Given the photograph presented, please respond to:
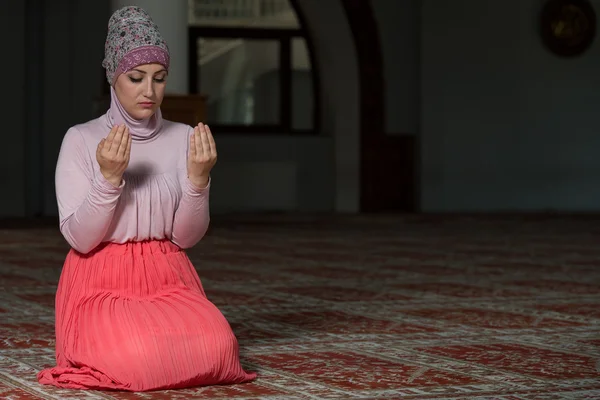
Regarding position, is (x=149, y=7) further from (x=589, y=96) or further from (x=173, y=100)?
(x=589, y=96)

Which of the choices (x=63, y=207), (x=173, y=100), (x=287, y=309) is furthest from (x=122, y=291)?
(x=173, y=100)

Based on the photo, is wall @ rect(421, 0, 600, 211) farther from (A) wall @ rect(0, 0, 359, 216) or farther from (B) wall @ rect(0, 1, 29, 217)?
(B) wall @ rect(0, 1, 29, 217)

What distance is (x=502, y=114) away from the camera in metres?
17.6

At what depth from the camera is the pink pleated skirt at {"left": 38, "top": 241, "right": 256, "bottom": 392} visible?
3.79 meters

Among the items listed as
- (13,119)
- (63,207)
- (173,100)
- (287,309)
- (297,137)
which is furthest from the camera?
(297,137)

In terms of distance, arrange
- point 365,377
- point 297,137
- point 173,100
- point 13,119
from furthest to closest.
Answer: point 297,137 < point 13,119 < point 173,100 < point 365,377

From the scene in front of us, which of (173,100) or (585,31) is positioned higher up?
(585,31)

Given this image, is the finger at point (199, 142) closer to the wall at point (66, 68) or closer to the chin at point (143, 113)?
the chin at point (143, 113)

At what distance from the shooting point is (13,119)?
1595 centimetres

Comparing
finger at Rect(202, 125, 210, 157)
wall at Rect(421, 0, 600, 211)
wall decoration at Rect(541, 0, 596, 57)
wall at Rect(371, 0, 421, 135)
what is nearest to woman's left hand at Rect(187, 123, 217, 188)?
finger at Rect(202, 125, 210, 157)

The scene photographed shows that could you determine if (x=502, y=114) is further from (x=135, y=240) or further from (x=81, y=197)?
(x=81, y=197)

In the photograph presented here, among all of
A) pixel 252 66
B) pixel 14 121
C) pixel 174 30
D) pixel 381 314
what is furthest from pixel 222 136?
pixel 381 314

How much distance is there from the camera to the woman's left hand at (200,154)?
3.84 meters

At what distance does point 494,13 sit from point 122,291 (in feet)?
46.3
